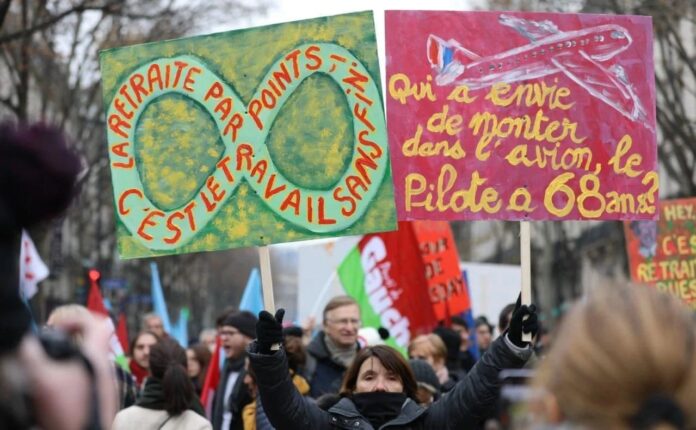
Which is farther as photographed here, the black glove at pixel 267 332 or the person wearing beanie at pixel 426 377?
the person wearing beanie at pixel 426 377

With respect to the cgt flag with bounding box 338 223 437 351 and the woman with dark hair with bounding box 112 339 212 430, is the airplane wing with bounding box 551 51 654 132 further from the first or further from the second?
the cgt flag with bounding box 338 223 437 351

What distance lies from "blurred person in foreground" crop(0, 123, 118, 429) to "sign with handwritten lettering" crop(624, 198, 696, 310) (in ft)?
29.2

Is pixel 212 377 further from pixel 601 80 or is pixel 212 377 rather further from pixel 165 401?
pixel 601 80

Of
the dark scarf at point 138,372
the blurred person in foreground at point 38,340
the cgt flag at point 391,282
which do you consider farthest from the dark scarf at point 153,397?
the cgt flag at point 391,282

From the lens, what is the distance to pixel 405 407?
5305 millimetres

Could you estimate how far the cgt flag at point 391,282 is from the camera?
1150cm

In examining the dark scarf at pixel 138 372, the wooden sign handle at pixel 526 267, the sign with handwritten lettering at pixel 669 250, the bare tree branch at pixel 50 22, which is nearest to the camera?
the wooden sign handle at pixel 526 267

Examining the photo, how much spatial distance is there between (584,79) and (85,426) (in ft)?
14.6

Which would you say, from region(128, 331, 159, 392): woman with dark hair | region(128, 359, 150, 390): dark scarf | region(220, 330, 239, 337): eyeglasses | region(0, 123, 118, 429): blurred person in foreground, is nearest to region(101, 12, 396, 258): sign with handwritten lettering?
region(220, 330, 239, 337): eyeglasses

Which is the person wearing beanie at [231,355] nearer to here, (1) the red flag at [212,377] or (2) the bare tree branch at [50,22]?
(1) the red flag at [212,377]

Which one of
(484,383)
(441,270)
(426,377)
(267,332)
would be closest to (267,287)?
(267,332)

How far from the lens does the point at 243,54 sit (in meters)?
6.22

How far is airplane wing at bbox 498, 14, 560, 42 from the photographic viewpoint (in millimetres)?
6430

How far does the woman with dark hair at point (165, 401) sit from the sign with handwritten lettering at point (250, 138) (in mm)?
903
